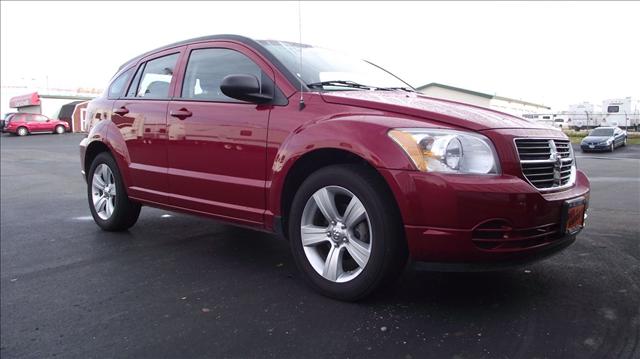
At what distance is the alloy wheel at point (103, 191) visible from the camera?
5.34 metres

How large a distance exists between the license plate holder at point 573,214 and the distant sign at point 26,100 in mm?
51433

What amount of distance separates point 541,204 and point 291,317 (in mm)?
1574

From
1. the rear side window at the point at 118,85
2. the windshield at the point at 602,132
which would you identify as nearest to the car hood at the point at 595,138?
the windshield at the point at 602,132

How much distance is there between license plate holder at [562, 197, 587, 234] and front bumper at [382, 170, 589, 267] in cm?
12

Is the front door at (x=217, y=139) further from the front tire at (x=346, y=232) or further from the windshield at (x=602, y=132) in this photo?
the windshield at (x=602, y=132)

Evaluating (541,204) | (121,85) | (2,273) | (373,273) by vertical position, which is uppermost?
(121,85)

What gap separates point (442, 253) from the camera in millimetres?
2855

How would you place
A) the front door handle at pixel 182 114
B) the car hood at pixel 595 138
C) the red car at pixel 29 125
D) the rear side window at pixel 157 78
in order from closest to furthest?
the front door handle at pixel 182 114 < the rear side window at pixel 157 78 < the car hood at pixel 595 138 < the red car at pixel 29 125

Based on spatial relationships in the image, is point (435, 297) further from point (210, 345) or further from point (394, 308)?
point (210, 345)

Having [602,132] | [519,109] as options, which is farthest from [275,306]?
[602,132]

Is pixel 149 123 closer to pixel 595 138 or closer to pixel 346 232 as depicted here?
pixel 346 232

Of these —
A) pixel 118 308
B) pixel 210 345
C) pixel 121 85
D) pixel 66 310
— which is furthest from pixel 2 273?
pixel 210 345

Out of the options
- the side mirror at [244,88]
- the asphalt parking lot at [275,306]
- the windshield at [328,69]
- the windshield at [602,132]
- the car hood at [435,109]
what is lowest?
the windshield at [602,132]

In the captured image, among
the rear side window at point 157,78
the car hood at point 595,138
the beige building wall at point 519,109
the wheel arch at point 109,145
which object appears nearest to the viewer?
the beige building wall at point 519,109
